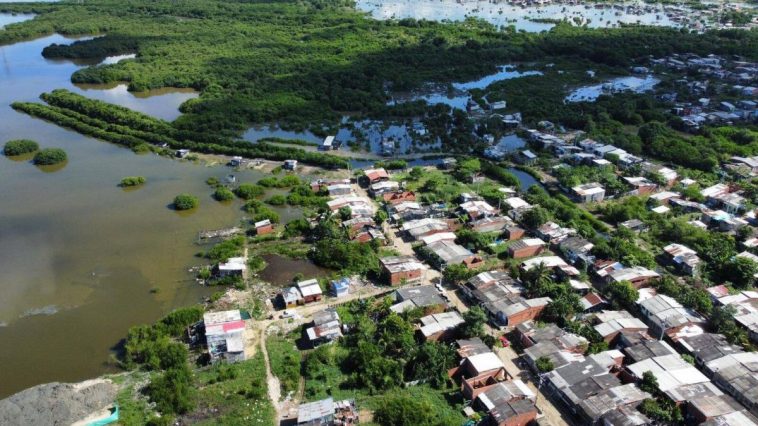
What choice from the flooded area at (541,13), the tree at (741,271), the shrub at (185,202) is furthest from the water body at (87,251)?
the flooded area at (541,13)

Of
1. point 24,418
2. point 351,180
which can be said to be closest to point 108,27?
point 351,180

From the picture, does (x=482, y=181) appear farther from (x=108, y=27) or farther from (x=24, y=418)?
(x=108, y=27)

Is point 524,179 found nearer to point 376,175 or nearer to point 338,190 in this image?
point 376,175

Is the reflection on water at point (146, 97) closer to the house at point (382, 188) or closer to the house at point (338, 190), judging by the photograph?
the house at point (338, 190)

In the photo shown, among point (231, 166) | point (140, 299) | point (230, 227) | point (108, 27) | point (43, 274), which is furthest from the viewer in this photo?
point (108, 27)

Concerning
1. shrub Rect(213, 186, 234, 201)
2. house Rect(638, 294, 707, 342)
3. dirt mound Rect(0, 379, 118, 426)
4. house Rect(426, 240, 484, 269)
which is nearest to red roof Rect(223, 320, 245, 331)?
dirt mound Rect(0, 379, 118, 426)

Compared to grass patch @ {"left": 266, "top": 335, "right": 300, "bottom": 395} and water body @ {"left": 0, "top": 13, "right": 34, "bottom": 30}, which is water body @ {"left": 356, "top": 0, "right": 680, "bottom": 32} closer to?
water body @ {"left": 0, "top": 13, "right": 34, "bottom": 30}
